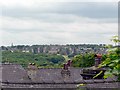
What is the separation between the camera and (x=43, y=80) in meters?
20.3

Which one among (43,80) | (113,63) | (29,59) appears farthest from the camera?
(29,59)

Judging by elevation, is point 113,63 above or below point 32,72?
above

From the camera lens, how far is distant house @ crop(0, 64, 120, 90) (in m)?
18.4

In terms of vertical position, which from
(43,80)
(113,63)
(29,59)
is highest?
(113,63)

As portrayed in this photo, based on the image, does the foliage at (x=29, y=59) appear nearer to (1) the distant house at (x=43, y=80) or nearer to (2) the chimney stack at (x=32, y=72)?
(2) the chimney stack at (x=32, y=72)

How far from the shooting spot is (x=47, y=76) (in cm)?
2377

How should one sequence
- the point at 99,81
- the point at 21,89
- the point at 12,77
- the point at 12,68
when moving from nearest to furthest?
the point at 21,89, the point at 99,81, the point at 12,77, the point at 12,68

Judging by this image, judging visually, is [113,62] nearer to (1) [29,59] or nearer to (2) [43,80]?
(2) [43,80]

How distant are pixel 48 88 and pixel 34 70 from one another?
610 centimetres

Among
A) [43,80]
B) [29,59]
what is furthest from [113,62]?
[29,59]

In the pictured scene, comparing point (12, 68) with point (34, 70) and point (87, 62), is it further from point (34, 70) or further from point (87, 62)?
point (87, 62)

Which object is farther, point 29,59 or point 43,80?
point 29,59

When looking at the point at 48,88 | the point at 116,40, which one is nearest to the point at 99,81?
the point at 48,88

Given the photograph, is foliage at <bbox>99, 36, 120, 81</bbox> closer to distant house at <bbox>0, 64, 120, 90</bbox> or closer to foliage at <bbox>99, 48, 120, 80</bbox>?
foliage at <bbox>99, 48, 120, 80</bbox>
